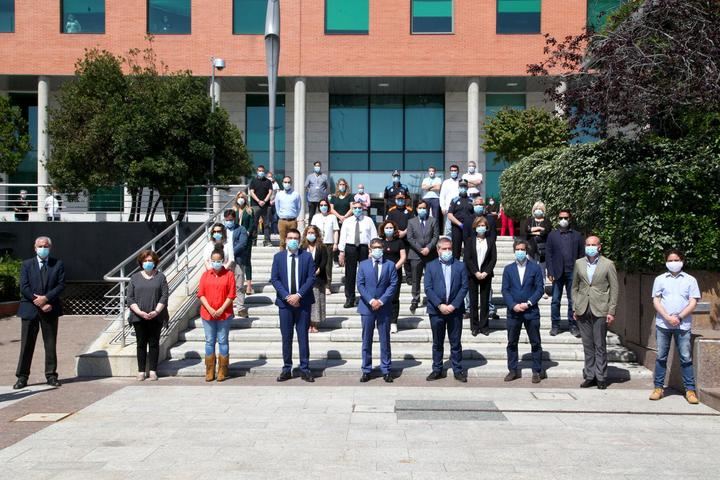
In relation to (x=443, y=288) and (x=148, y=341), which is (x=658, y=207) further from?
(x=148, y=341)

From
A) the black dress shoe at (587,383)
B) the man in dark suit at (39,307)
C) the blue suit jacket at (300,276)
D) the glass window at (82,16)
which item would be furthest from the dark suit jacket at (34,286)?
the glass window at (82,16)

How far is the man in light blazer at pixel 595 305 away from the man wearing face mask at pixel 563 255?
152 cm

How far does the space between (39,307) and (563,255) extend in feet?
25.2

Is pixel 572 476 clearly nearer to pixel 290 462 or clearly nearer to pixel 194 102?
pixel 290 462

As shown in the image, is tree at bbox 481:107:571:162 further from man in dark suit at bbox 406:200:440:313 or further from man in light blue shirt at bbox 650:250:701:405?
man in light blue shirt at bbox 650:250:701:405

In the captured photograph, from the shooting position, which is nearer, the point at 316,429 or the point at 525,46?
the point at 316,429

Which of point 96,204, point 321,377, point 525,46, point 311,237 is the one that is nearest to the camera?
point 321,377

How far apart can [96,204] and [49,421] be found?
20.4 metres

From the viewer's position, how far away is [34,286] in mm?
10086

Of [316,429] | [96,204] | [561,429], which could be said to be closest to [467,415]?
[561,429]

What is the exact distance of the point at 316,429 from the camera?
24.9ft

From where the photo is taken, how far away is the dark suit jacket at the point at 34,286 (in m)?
10.1

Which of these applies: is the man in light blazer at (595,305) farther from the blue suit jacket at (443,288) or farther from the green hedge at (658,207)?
the blue suit jacket at (443,288)

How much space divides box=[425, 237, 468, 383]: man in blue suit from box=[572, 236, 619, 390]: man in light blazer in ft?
5.10
